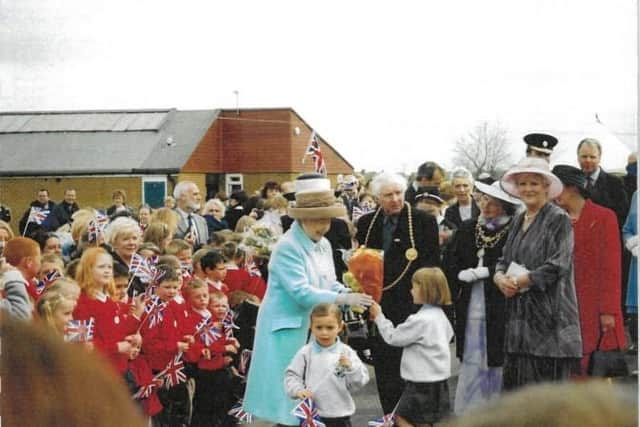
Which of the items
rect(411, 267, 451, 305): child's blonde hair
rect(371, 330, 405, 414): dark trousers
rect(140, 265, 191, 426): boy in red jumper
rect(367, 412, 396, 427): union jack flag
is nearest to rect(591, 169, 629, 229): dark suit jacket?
rect(411, 267, 451, 305): child's blonde hair

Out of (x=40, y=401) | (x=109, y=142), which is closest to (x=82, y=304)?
(x=109, y=142)

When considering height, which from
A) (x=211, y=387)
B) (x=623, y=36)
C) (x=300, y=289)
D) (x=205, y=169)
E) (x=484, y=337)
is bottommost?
(x=211, y=387)

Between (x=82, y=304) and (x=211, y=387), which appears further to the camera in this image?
(x=211, y=387)

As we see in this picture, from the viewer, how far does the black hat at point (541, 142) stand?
208cm

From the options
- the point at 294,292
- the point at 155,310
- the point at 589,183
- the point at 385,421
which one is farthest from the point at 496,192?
the point at 155,310

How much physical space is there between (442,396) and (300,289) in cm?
51

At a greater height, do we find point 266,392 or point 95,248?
point 95,248

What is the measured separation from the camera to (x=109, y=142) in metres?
2.15

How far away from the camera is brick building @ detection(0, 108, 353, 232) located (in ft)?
6.61

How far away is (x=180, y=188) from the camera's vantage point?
2.42 metres

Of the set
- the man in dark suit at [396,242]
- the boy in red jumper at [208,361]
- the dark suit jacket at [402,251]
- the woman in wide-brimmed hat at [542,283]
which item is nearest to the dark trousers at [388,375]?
the man in dark suit at [396,242]

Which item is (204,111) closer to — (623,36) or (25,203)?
(25,203)

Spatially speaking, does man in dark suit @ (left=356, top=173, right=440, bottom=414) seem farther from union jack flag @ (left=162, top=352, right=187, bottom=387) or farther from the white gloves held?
union jack flag @ (left=162, top=352, right=187, bottom=387)

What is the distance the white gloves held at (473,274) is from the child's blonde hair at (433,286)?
0.16 ft
